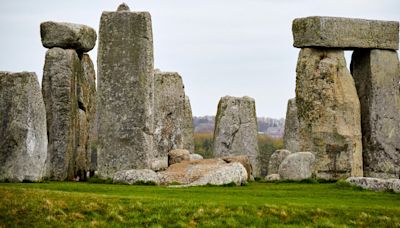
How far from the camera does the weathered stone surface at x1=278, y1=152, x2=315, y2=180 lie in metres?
34.7

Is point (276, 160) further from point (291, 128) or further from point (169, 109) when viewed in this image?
point (291, 128)

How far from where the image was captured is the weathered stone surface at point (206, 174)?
30.6 meters

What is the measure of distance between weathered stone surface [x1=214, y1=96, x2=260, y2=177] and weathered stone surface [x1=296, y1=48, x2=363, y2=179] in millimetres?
8748

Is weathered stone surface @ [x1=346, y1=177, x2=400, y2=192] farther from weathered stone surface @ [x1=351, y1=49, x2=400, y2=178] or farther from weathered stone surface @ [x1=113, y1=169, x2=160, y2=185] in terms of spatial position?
weathered stone surface @ [x1=351, y1=49, x2=400, y2=178]

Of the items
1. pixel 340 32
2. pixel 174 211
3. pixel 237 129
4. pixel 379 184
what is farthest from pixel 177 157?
pixel 174 211

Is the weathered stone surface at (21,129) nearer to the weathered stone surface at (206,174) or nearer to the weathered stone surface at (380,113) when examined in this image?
the weathered stone surface at (206,174)

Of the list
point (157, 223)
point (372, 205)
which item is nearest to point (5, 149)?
point (157, 223)

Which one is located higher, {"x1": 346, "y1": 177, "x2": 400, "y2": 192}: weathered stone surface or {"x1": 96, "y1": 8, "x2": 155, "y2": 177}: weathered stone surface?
{"x1": 96, "y1": 8, "x2": 155, "y2": 177}: weathered stone surface

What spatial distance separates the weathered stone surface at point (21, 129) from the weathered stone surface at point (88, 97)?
12.4 feet

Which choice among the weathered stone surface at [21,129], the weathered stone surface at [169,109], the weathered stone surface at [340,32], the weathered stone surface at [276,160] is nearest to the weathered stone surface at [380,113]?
the weathered stone surface at [340,32]

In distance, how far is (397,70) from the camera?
3791 cm

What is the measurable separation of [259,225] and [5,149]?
852 centimetres

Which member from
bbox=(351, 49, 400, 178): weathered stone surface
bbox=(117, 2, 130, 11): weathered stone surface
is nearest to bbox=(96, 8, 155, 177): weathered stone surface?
bbox=(117, 2, 130, 11): weathered stone surface

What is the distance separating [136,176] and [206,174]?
6.40ft
